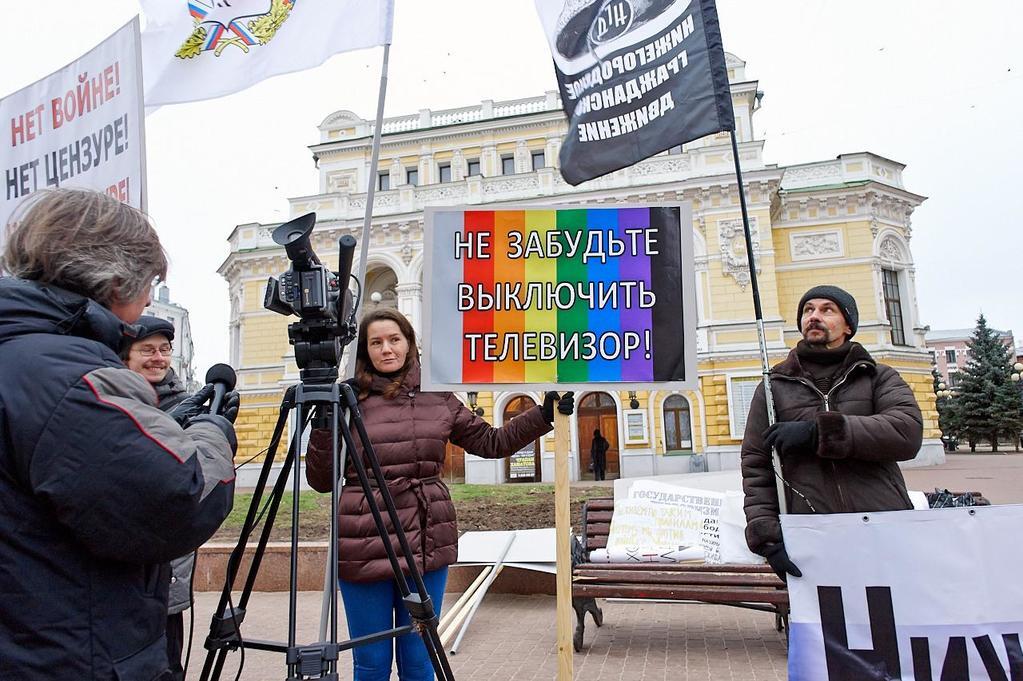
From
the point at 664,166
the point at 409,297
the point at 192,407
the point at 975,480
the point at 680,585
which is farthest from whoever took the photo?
the point at 409,297

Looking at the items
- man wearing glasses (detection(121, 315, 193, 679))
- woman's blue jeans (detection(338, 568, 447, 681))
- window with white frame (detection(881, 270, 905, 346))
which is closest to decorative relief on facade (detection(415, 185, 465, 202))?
window with white frame (detection(881, 270, 905, 346))

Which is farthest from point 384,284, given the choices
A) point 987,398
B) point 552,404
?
point 987,398

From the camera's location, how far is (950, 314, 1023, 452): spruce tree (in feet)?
118

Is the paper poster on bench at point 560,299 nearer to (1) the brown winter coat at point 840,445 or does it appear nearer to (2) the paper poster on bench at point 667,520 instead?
(1) the brown winter coat at point 840,445

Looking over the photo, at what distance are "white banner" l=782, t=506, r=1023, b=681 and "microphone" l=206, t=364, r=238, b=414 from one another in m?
2.05

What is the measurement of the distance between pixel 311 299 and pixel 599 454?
20.1 meters

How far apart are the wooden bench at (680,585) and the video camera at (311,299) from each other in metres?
2.65

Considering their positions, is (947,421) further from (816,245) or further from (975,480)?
(975,480)

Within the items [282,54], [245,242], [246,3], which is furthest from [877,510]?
[245,242]

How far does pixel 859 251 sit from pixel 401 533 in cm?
2471

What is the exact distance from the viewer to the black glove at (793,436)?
2.56m

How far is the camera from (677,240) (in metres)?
2.86

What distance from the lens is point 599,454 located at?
21484 millimetres

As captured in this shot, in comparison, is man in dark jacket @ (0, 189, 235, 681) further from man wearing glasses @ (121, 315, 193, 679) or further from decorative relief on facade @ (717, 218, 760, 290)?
decorative relief on facade @ (717, 218, 760, 290)
